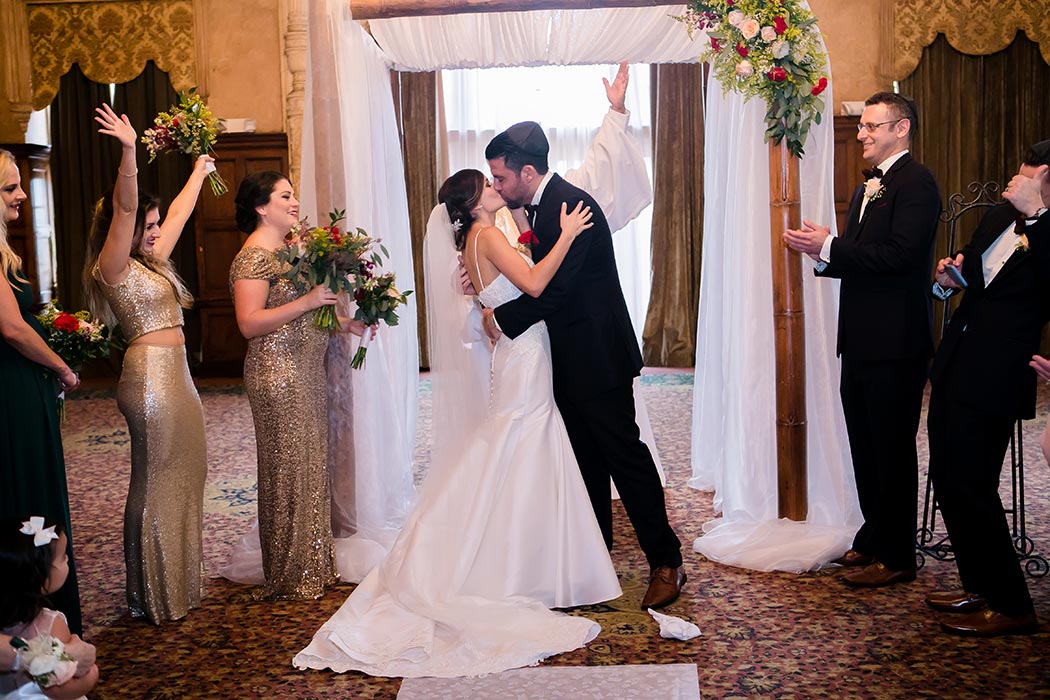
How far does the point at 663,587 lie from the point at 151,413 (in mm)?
2062

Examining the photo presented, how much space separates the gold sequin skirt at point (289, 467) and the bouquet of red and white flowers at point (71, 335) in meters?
0.61

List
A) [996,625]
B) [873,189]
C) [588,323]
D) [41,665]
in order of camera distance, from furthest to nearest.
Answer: [873,189], [588,323], [996,625], [41,665]

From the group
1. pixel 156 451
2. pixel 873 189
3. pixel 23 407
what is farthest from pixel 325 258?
pixel 873 189

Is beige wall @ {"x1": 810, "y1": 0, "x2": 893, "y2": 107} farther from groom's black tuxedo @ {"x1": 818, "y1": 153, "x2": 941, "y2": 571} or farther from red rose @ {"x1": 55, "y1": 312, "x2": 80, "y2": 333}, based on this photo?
red rose @ {"x1": 55, "y1": 312, "x2": 80, "y2": 333}

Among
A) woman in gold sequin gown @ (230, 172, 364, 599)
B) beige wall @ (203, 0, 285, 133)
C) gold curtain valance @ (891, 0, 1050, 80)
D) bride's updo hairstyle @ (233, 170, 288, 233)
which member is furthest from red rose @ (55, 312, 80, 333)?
gold curtain valance @ (891, 0, 1050, 80)

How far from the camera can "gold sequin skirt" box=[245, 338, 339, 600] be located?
4.31 meters

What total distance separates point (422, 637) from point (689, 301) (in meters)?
8.25

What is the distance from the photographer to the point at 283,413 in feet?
14.1

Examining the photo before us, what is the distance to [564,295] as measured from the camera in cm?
405

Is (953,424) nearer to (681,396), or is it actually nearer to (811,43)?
(811,43)

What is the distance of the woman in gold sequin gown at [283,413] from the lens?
4.30 m

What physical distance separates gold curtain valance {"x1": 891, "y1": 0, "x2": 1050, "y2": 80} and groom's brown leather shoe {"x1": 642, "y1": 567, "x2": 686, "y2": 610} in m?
7.80

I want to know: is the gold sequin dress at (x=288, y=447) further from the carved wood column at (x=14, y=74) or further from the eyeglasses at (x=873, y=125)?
the carved wood column at (x=14, y=74)

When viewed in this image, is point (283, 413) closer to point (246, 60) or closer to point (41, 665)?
point (41, 665)
